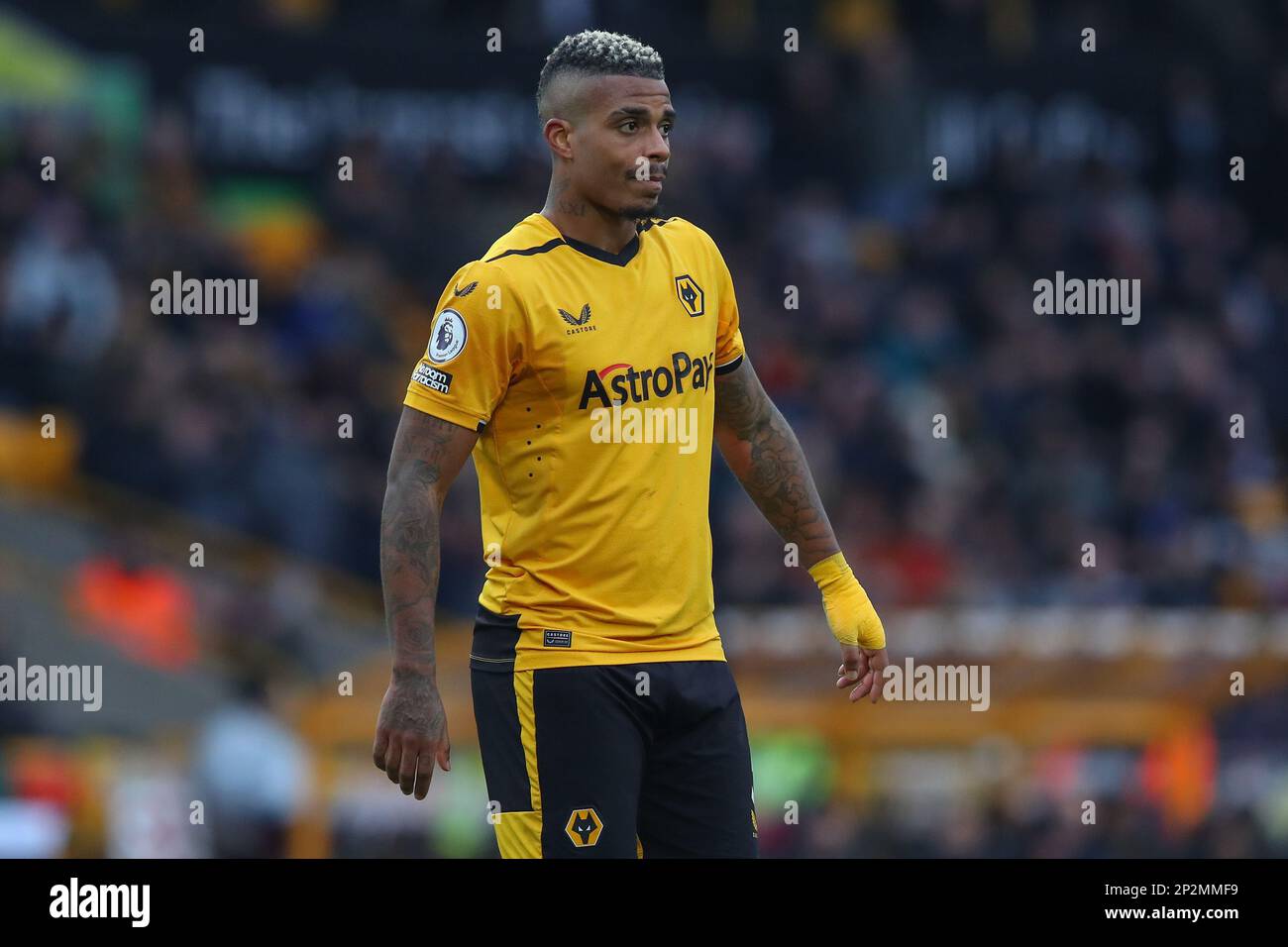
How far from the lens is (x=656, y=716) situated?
5.00m

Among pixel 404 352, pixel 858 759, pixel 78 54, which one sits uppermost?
pixel 78 54

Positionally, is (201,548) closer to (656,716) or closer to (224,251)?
(224,251)

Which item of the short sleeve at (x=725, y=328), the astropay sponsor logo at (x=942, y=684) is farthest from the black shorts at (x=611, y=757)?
the astropay sponsor logo at (x=942, y=684)

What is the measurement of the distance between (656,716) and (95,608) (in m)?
8.65

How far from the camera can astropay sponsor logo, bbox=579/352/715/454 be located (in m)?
4.98

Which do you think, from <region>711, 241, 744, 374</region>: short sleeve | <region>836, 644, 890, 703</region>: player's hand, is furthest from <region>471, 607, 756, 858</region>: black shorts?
<region>711, 241, 744, 374</region>: short sleeve

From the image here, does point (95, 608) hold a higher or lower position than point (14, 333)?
lower

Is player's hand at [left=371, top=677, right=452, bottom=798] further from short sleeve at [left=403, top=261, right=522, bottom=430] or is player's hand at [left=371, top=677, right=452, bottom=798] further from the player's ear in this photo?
the player's ear

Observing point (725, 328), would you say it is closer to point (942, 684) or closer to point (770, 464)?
point (770, 464)

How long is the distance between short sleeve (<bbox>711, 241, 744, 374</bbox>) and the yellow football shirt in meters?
0.26

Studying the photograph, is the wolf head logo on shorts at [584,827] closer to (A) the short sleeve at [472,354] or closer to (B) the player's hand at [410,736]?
(B) the player's hand at [410,736]
